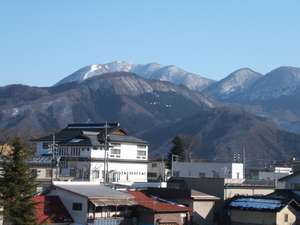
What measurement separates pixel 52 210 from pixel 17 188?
9.12 meters

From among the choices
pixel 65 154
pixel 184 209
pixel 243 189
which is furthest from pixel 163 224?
pixel 65 154

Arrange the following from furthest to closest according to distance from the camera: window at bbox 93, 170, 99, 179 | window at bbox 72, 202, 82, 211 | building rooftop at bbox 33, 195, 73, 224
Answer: window at bbox 93, 170, 99, 179 → window at bbox 72, 202, 82, 211 → building rooftop at bbox 33, 195, 73, 224

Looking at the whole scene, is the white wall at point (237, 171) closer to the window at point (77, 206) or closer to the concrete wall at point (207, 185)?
the concrete wall at point (207, 185)

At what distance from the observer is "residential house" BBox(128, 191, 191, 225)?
42.8m

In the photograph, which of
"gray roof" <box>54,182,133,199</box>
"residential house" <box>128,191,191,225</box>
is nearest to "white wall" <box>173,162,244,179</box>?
"residential house" <box>128,191,191,225</box>

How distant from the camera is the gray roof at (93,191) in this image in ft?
136

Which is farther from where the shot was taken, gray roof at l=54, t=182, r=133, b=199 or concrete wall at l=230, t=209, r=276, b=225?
concrete wall at l=230, t=209, r=276, b=225

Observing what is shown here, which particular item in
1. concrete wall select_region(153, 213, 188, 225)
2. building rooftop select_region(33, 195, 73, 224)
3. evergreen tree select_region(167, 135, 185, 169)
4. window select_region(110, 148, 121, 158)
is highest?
evergreen tree select_region(167, 135, 185, 169)

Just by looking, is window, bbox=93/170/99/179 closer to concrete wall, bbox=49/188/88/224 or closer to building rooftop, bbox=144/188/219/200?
building rooftop, bbox=144/188/219/200

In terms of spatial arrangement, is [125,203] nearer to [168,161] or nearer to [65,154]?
[65,154]

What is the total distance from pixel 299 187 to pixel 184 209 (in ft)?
49.8

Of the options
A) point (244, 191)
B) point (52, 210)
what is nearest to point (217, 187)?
point (244, 191)

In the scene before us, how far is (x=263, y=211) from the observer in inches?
1762

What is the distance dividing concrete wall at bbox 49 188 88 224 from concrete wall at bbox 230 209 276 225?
35.2 feet
